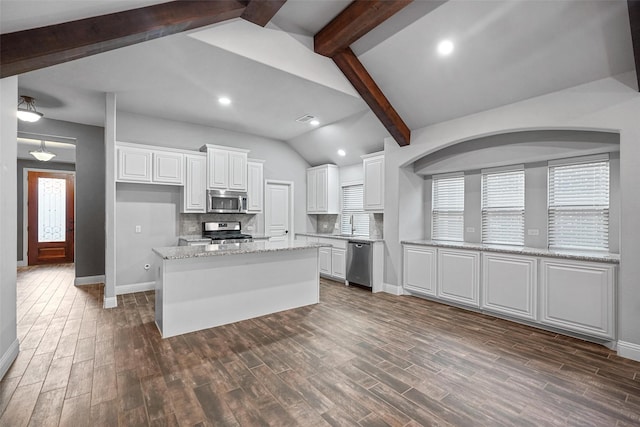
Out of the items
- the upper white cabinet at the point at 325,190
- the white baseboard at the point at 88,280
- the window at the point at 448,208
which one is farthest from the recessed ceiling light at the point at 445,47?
the white baseboard at the point at 88,280

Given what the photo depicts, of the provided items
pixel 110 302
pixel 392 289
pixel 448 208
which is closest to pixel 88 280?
pixel 110 302

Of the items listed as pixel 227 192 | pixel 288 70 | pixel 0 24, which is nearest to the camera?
pixel 0 24

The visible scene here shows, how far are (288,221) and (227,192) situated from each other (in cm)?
185

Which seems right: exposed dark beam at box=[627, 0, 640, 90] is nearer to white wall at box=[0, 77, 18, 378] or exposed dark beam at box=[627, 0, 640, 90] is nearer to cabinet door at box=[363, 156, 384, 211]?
cabinet door at box=[363, 156, 384, 211]

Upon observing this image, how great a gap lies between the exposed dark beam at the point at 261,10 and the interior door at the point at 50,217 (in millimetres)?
7986

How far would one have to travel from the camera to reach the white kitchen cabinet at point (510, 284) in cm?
365

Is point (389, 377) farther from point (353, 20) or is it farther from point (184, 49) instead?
point (184, 49)

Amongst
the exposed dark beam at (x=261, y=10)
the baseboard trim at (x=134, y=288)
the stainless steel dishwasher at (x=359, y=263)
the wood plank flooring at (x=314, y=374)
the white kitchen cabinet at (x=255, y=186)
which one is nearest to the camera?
the wood plank flooring at (x=314, y=374)

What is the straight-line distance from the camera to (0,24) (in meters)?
2.09

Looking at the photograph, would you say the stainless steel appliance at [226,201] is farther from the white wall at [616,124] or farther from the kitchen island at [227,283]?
the white wall at [616,124]

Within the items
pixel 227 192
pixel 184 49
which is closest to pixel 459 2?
pixel 184 49

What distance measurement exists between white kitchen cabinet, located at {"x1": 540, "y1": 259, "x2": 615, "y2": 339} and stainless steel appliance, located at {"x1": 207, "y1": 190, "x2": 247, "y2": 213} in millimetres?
4908

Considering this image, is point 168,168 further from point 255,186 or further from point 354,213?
point 354,213

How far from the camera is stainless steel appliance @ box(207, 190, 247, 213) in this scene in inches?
221
